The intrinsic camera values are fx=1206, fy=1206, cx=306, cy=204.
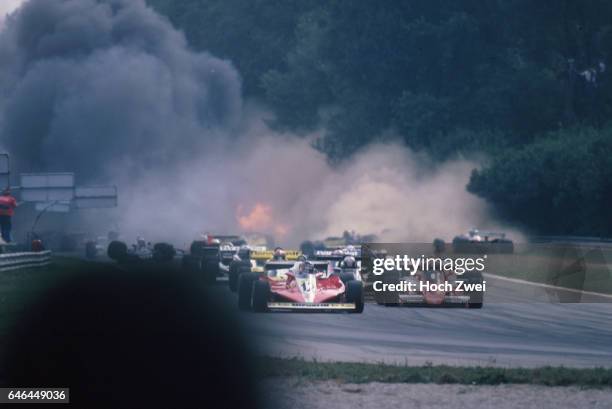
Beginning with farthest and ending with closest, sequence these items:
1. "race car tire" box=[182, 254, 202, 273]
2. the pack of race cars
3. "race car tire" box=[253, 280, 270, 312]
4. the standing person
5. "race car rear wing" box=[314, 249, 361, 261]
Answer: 1. "race car tire" box=[182, 254, 202, 273]
2. the standing person
3. "race car rear wing" box=[314, 249, 361, 261]
4. the pack of race cars
5. "race car tire" box=[253, 280, 270, 312]

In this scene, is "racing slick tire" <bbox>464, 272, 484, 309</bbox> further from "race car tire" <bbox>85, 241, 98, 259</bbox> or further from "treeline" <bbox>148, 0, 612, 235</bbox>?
"treeline" <bbox>148, 0, 612, 235</bbox>

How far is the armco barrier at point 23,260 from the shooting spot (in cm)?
3376

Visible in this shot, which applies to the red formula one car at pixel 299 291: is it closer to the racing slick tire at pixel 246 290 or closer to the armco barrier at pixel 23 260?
the racing slick tire at pixel 246 290

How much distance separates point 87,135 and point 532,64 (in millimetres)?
27479

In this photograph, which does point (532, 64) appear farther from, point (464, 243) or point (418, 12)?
point (464, 243)

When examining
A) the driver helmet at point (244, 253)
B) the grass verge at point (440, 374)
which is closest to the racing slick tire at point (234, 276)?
the driver helmet at point (244, 253)

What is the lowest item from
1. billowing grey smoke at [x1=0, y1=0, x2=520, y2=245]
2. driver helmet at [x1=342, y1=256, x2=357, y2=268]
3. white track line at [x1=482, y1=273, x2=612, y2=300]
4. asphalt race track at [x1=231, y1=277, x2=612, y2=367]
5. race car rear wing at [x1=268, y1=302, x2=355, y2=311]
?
asphalt race track at [x1=231, y1=277, x2=612, y2=367]

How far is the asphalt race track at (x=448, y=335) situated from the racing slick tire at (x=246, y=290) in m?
0.67

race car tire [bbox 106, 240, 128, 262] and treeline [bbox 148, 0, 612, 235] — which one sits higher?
treeline [bbox 148, 0, 612, 235]

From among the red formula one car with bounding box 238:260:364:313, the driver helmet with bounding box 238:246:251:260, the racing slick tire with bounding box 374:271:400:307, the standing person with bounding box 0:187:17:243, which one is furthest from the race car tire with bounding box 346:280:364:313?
the standing person with bounding box 0:187:17:243

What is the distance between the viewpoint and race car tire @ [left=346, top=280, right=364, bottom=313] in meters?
26.2

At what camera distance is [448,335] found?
2236 centimetres

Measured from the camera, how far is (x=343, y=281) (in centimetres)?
2823

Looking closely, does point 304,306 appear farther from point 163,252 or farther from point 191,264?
point 163,252
